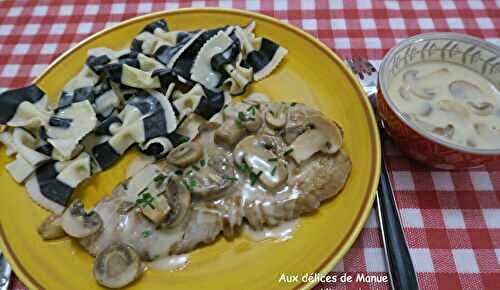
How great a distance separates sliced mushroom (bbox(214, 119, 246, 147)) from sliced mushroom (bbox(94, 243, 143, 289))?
0.82 meters

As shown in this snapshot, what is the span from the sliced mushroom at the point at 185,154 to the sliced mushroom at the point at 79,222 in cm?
53

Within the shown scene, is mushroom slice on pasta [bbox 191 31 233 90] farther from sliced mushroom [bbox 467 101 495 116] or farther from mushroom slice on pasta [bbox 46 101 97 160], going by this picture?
sliced mushroom [bbox 467 101 495 116]

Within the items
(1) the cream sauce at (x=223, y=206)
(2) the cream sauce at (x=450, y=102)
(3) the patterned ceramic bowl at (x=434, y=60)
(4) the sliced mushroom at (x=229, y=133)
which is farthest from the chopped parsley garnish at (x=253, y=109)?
(2) the cream sauce at (x=450, y=102)

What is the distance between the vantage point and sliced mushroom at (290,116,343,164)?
245cm

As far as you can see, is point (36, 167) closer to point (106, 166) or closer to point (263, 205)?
point (106, 166)

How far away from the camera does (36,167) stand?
103 inches

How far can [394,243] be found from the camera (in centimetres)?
227

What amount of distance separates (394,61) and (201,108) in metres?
1.33

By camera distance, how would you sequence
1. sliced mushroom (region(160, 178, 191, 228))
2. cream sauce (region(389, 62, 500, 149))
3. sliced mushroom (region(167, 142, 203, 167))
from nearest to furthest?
sliced mushroom (region(160, 178, 191, 228))
sliced mushroom (region(167, 142, 203, 167))
cream sauce (region(389, 62, 500, 149))

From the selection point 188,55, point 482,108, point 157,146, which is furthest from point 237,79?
point 482,108

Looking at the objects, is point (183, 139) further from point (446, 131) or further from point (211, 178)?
point (446, 131)

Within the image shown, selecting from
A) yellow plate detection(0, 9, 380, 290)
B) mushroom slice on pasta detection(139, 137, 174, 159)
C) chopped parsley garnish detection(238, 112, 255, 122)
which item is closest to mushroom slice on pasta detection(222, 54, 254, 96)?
yellow plate detection(0, 9, 380, 290)

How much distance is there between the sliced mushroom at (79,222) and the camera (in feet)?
7.38

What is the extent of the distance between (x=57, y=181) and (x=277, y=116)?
1.42 meters
